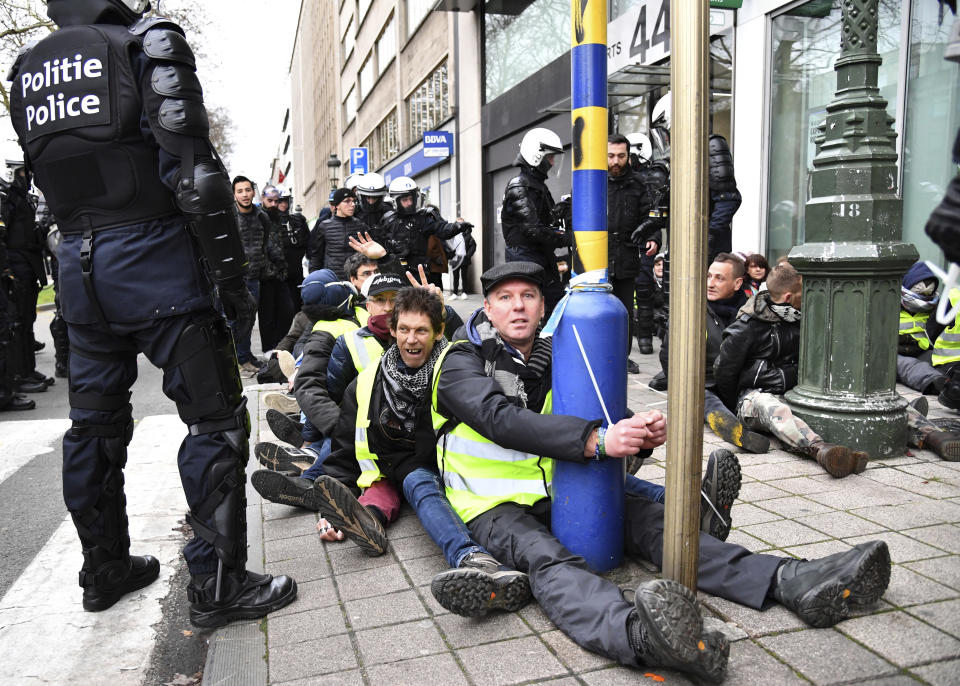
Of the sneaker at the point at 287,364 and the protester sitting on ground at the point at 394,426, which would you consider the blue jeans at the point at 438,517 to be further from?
the sneaker at the point at 287,364

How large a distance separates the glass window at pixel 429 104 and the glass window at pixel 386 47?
10.3 ft

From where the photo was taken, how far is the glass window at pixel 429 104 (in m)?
22.8

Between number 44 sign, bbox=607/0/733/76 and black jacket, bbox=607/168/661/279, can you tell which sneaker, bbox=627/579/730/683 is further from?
number 44 sign, bbox=607/0/733/76

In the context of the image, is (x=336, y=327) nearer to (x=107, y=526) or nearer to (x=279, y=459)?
(x=279, y=459)

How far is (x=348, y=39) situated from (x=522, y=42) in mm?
26751

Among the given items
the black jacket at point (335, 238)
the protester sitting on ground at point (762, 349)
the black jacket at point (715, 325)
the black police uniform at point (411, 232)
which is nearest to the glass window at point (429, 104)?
the black jacket at point (335, 238)

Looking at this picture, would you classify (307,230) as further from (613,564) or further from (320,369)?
(613,564)

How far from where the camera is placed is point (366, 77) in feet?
122

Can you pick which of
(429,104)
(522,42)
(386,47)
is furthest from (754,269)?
(386,47)

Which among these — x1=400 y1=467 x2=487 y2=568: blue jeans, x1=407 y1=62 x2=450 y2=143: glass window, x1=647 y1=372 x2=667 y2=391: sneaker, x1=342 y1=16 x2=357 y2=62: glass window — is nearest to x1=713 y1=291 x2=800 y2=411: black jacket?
x1=647 y1=372 x2=667 y2=391: sneaker

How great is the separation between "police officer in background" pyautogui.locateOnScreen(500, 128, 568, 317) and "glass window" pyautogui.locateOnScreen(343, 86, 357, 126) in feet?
117

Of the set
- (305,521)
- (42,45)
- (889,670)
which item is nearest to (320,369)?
(305,521)

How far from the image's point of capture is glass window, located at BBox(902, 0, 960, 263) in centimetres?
736

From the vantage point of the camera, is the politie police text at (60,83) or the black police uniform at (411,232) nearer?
the politie police text at (60,83)
